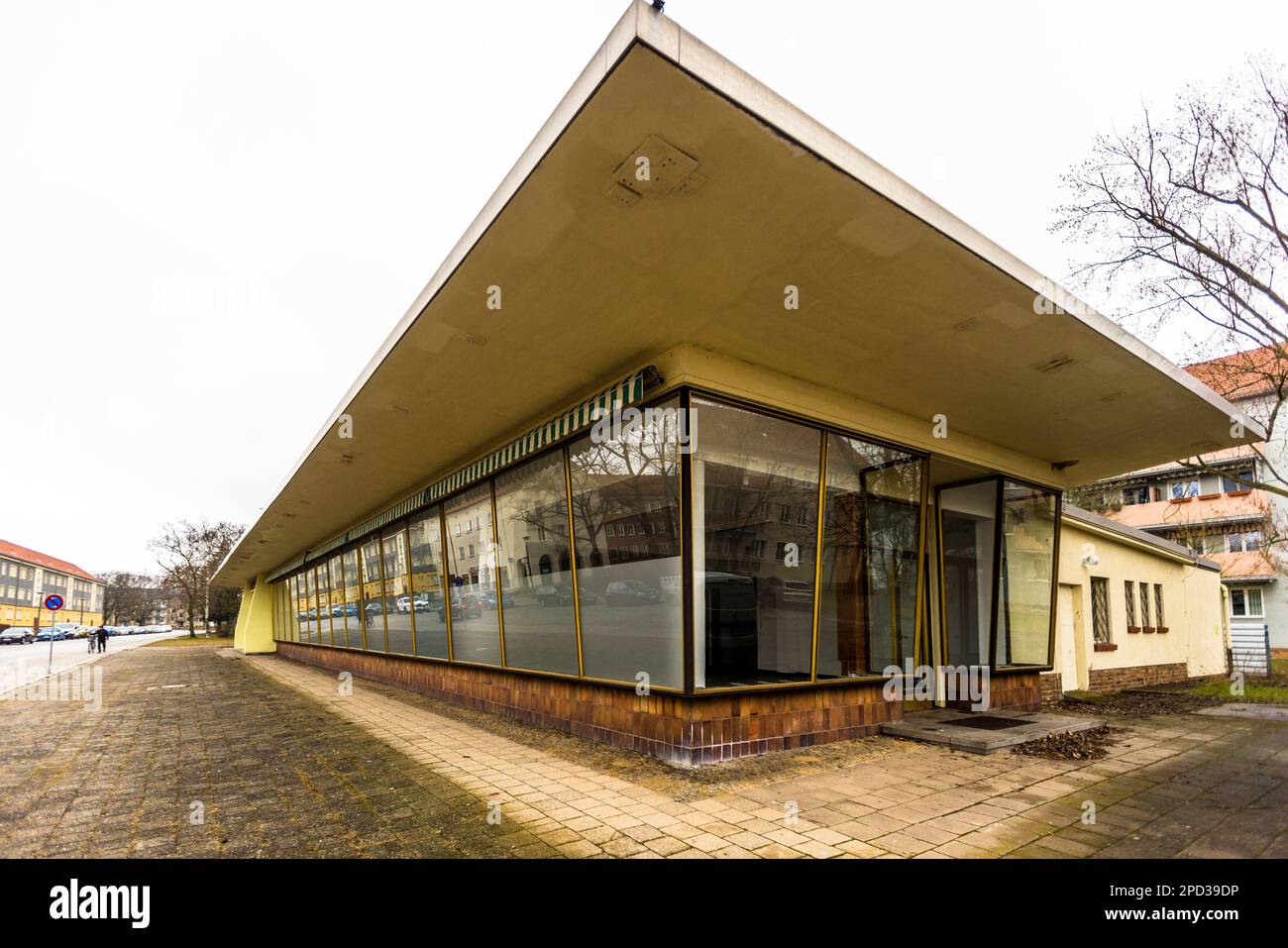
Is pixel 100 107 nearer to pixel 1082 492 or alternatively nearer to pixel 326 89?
pixel 326 89

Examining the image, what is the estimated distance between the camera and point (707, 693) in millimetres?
5656

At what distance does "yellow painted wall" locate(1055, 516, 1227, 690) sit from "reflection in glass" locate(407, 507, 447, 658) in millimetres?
10235

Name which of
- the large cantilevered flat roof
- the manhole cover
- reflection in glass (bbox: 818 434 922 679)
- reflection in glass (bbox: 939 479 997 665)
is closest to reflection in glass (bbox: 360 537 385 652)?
the large cantilevered flat roof

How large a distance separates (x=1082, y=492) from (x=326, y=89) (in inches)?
1188

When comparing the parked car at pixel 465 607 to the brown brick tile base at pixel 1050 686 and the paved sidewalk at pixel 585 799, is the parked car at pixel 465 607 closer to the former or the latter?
the paved sidewalk at pixel 585 799

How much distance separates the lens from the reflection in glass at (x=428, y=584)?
11250 mm

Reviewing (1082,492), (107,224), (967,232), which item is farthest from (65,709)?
(1082,492)

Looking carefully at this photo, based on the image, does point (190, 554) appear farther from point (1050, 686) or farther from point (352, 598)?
point (1050, 686)

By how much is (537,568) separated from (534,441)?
5.11 ft

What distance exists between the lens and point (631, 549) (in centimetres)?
657

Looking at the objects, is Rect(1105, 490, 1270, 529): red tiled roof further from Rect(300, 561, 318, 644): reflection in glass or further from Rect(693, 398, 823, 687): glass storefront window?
Rect(300, 561, 318, 644): reflection in glass

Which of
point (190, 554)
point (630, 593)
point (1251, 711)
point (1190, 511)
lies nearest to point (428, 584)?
point (630, 593)

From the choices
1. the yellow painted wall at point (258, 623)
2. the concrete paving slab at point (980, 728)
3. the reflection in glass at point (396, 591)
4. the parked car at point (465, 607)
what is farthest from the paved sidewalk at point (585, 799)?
the yellow painted wall at point (258, 623)

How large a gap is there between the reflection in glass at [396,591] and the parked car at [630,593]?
23.1ft
